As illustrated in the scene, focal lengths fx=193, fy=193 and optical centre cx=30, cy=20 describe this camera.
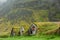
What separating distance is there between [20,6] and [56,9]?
143 cm

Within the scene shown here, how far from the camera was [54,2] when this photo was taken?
7539 millimetres

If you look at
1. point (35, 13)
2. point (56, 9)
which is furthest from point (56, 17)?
point (35, 13)

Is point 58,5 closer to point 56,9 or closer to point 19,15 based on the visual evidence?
point 56,9

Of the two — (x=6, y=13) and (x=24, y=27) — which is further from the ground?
(x=6, y=13)

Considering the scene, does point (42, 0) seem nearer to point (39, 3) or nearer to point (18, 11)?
point (39, 3)

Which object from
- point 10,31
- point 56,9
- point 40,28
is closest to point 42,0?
point 56,9

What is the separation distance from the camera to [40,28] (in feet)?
24.1

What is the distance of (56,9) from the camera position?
7516 millimetres

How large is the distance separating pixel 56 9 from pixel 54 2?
0.29m

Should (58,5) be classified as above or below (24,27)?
above

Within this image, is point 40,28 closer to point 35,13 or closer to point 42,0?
point 35,13

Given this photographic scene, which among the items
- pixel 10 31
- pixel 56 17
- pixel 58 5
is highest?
pixel 58 5

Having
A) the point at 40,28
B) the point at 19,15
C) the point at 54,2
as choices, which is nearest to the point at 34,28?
the point at 40,28

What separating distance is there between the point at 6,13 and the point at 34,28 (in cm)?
131
